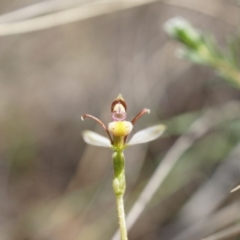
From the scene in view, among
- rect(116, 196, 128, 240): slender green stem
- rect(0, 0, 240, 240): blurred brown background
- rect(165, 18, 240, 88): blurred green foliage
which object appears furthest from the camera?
rect(0, 0, 240, 240): blurred brown background

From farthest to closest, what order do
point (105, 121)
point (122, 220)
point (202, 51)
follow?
point (105, 121) → point (202, 51) → point (122, 220)

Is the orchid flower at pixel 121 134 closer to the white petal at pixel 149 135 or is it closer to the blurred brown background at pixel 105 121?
the white petal at pixel 149 135

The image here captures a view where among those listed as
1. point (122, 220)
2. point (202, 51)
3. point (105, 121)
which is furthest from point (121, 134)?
point (105, 121)

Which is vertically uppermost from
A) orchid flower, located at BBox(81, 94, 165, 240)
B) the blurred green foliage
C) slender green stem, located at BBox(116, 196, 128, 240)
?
the blurred green foliage

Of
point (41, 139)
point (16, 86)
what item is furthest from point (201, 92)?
point (16, 86)

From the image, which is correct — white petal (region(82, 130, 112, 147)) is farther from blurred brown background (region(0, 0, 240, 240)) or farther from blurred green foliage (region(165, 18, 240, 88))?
blurred brown background (region(0, 0, 240, 240))

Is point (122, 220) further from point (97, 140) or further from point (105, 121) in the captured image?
point (105, 121)

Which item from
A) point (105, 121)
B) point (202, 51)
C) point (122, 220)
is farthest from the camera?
point (105, 121)

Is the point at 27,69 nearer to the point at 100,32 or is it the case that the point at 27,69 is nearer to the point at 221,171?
the point at 100,32

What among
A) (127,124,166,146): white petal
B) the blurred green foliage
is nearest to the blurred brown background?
the blurred green foliage
